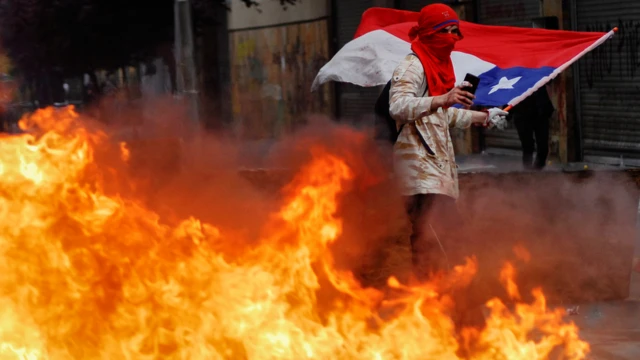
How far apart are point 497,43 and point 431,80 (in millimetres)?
2657

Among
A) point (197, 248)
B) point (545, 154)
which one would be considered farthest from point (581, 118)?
point (197, 248)

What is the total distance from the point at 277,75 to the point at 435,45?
1876 cm

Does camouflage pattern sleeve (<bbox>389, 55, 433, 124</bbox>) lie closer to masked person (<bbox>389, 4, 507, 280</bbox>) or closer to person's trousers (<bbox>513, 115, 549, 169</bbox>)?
masked person (<bbox>389, 4, 507, 280</bbox>)

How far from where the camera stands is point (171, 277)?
4.65 metres

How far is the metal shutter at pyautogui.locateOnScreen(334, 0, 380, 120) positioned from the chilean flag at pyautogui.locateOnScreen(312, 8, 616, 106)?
11.6m

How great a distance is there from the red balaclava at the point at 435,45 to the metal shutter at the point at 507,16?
9.74m

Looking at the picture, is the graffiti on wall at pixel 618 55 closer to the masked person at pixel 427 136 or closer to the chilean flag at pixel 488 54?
the chilean flag at pixel 488 54

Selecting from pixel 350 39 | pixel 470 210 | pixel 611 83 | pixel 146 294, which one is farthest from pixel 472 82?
pixel 350 39

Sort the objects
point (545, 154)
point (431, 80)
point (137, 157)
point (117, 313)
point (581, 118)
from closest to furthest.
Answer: point (117, 313) → point (431, 80) → point (137, 157) → point (545, 154) → point (581, 118)

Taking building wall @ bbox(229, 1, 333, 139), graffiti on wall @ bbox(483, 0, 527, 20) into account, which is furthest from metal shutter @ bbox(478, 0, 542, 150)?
building wall @ bbox(229, 1, 333, 139)

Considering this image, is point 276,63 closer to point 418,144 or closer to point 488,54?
point 488,54

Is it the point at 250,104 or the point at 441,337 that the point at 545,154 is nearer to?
the point at 441,337

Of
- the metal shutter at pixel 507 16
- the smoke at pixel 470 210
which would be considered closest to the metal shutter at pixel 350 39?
the metal shutter at pixel 507 16

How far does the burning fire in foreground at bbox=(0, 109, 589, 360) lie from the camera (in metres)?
4.48
